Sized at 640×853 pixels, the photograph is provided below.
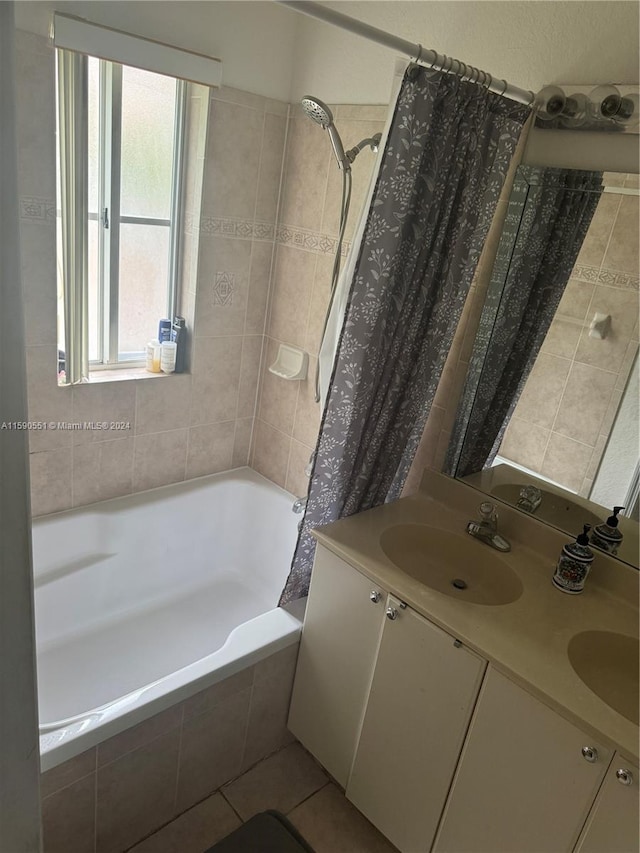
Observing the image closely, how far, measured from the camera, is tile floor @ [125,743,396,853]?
172 centimetres

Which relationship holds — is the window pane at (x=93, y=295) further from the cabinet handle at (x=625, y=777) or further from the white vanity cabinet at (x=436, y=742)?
the cabinet handle at (x=625, y=777)

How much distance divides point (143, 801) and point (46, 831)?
0.27 meters

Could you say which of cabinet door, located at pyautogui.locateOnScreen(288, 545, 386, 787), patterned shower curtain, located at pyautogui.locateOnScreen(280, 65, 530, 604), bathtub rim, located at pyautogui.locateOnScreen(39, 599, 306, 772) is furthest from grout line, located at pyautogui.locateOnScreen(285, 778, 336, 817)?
patterned shower curtain, located at pyautogui.locateOnScreen(280, 65, 530, 604)

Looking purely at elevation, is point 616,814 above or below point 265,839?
above

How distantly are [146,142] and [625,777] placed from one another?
7.85 ft

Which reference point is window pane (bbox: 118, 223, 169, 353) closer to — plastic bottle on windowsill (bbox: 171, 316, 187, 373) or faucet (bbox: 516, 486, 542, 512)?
plastic bottle on windowsill (bbox: 171, 316, 187, 373)


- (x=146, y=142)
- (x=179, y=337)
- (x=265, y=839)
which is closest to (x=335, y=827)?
(x=265, y=839)

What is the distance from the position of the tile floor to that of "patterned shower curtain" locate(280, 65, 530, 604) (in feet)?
1.89

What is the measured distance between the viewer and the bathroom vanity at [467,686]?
125 cm

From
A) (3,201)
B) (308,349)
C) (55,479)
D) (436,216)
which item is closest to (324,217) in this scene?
(308,349)

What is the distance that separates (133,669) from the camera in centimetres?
214

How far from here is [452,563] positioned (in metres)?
1.83

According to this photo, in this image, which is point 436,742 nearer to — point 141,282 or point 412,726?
point 412,726

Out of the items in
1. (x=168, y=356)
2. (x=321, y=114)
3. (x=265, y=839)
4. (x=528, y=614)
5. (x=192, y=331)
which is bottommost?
(x=265, y=839)
